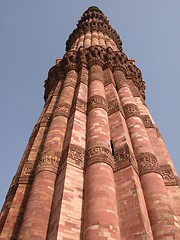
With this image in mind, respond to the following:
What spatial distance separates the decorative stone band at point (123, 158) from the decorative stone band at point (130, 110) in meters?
2.97

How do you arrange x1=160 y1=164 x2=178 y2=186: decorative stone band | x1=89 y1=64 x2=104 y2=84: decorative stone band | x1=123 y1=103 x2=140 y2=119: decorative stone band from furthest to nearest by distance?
x1=89 y1=64 x2=104 y2=84: decorative stone band → x1=123 y1=103 x2=140 y2=119: decorative stone band → x1=160 y1=164 x2=178 y2=186: decorative stone band

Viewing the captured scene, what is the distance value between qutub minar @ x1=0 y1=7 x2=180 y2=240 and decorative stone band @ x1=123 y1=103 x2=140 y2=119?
47 mm

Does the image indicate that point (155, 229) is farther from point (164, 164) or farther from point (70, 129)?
point (70, 129)

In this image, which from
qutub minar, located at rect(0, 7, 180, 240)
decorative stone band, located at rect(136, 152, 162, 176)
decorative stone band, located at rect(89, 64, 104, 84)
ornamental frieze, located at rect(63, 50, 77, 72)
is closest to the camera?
qutub minar, located at rect(0, 7, 180, 240)

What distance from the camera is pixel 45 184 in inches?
296

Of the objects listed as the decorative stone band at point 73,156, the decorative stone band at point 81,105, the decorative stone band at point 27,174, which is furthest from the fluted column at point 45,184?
the decorative stone band at point 27,174

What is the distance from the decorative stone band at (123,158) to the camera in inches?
319

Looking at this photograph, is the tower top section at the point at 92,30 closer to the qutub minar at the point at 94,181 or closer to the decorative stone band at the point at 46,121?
the qutub minar at the point at 94,181

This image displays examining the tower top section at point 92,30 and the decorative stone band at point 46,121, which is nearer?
the decorative stone band at point 46,121

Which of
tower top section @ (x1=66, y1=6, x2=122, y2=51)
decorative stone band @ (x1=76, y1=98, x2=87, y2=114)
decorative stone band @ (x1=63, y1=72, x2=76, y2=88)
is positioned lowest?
decorative stone band @ (x1=76, y1=98, x2=87, y2=114)

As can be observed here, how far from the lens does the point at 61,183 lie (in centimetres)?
718

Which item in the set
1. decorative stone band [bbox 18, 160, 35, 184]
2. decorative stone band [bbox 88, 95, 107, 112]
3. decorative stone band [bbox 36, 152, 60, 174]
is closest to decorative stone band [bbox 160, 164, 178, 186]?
decorative stone band [bbox 88, 95, 107, 112]

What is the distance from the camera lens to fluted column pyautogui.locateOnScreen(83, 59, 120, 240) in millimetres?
5824

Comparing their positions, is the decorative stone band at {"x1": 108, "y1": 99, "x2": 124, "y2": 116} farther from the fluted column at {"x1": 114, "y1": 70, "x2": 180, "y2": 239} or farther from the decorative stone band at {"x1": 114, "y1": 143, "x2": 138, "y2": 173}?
the decorative stone band at {"x1": 114, "y1": 143, "x2": 138, "y2": 173}
